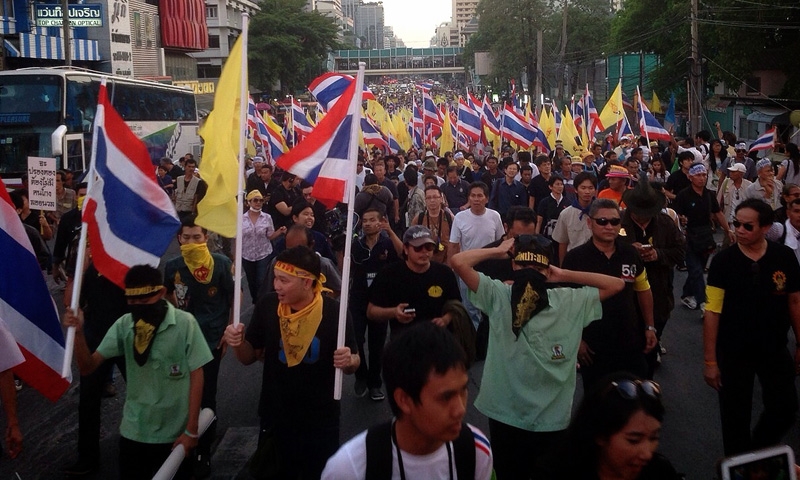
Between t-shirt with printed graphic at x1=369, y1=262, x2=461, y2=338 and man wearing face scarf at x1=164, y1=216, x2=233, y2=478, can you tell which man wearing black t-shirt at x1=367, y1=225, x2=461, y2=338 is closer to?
Answer: t-shirt with printed graphic at x1=369, y1=262, x2=461, y2=338

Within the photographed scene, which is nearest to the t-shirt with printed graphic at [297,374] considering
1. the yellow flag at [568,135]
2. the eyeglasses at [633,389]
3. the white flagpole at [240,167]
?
the white flagpole at [240,167]

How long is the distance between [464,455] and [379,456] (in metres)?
0.28

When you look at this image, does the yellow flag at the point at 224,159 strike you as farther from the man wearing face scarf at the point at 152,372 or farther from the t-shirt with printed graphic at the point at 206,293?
the t-shirt with printed graphic at the point at 206,293

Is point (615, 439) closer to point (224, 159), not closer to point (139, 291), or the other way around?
point (139, 291)

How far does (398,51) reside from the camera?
164 m

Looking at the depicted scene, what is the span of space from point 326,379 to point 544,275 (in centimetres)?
117

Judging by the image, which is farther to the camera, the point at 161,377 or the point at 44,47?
the point at 44,47

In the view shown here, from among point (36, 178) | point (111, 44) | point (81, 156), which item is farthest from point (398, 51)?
point (36, 178)

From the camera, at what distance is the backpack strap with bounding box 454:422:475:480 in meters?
2.64

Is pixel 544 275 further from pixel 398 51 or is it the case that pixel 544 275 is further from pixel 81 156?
pixel 398 51

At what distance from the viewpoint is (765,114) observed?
32.6 metres

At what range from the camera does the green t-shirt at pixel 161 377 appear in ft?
13.9

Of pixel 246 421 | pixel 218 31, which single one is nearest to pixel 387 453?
pixel 246 421

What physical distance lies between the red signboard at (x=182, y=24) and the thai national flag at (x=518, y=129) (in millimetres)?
42465
